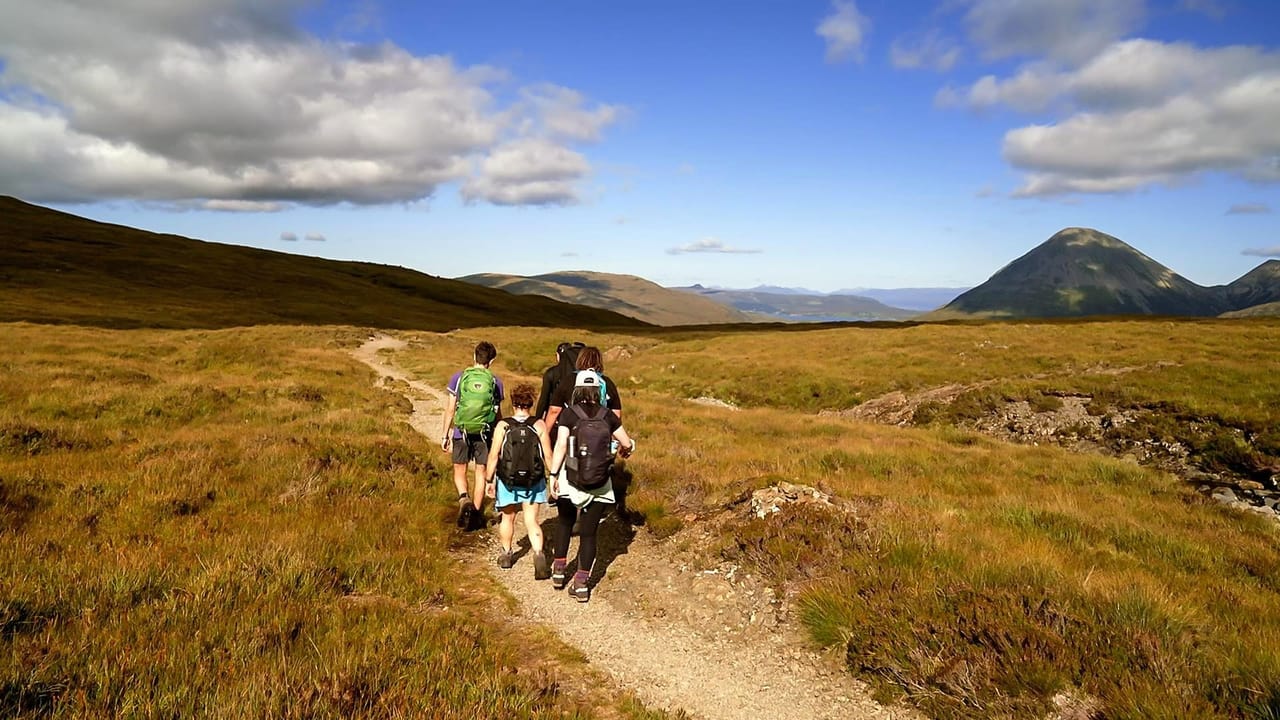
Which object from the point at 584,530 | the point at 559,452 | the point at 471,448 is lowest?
the point at 584,530

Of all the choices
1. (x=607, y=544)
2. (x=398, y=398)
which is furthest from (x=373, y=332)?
→ (x=607, y=544)

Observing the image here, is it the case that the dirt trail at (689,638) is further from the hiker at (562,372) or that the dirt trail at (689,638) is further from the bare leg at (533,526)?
the hiker at (562,372)

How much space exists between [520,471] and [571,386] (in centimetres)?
168

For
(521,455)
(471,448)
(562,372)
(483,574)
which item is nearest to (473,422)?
(471,448)

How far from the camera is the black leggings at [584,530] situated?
7367 mm

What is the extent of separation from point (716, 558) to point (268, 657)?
5612 mm

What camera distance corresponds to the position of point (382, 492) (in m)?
10.1

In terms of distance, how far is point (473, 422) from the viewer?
30.8 ft

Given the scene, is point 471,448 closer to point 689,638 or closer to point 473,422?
point 473,422

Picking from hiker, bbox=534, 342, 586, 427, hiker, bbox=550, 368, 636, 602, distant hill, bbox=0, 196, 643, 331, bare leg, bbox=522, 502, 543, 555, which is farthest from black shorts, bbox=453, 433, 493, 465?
distant hill, bbox=0, 196, 643, 331

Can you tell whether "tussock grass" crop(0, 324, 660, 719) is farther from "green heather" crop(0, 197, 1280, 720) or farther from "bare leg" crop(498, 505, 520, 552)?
"bare leg" crop(498, 505, 520, 552)

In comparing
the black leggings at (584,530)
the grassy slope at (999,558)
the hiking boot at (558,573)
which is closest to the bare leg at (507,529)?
the black leggings at (584,530)

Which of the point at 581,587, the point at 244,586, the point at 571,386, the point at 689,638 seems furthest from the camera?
the point at 571,386

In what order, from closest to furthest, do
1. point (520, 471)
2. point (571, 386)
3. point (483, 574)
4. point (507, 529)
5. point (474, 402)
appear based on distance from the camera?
point (520, 471) → point (483, 574) → point (507, 529) → point (571, 386) → point (474, 402)
